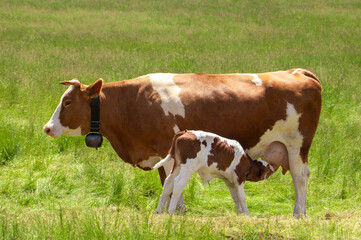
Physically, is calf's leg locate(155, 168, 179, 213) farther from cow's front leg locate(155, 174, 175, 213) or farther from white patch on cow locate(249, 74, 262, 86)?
white patch on cow locate(249, 74, 262, 86)

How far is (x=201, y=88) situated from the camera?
669 cm

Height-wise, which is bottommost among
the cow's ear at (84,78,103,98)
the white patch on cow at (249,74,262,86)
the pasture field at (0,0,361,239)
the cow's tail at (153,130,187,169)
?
the pasture field at (0,0,361,239)

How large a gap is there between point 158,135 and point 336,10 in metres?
21.0

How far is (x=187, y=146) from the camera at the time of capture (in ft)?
19.8

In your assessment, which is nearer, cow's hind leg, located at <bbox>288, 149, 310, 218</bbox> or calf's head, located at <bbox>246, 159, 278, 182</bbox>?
calf's head, located at <bbox>246, 159, 278, 182</bbox>

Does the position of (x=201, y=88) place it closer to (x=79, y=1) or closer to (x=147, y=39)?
(x=147, y=39)

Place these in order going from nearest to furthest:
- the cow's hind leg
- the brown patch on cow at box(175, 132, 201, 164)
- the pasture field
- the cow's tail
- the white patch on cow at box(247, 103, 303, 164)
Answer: the pasture field → the brown patch on cow at box(175, 132, 201, 164) → the cow's tail → the white patch on cow at box(247, 103, 303, 164) → the cow's hind leg

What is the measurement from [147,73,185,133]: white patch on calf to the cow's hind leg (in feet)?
4.61

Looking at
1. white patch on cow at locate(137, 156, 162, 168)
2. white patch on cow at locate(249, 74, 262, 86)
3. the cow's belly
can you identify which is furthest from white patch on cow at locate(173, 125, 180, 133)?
white patch on cow at locate(249, 74, 262, 86)

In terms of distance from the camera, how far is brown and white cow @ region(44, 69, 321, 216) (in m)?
6.59

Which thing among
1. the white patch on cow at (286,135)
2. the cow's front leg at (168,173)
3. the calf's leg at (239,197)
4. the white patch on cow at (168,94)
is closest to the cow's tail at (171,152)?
the cow's front leg at (168,173)

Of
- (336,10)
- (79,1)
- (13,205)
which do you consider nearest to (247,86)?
(13,205)

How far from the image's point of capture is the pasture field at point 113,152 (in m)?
5.55

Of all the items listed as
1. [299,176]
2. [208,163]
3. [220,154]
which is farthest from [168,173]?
[299,176]
